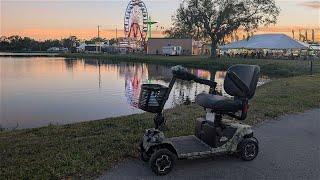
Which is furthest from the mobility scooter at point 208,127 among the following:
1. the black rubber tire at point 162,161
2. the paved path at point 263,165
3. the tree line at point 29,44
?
the tree line at point 29,44

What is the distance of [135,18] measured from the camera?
3285 inches

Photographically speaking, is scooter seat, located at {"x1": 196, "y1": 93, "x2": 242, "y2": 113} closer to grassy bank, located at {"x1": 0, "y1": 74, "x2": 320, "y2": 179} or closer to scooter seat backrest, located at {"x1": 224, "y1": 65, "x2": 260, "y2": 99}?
scooter seat backrest, located at {"x1": 224, "y1": 65, "x2": 260, "y2": 99}

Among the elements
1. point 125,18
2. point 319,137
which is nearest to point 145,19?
point 125,18

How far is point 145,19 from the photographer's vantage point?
82875mm

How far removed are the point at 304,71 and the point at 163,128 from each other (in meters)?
30.9

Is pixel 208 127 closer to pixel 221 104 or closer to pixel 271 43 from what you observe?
pixel 221 104

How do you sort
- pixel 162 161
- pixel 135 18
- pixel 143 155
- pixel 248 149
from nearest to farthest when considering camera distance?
1. pixel 162 161
2. pixel 143 155
3. pixel 248 149
4. pixel 135 18

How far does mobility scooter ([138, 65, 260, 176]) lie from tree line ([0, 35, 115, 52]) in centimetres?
14246

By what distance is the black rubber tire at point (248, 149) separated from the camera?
20.7 feet

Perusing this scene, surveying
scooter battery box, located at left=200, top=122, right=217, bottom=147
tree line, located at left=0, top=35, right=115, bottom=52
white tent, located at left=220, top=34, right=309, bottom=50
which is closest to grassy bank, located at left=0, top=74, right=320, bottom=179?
scooter battery box, located at left=200, top=122, right=217, bottom=147

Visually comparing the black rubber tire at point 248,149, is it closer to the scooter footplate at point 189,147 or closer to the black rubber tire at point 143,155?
the scooter footplate at point 189,147

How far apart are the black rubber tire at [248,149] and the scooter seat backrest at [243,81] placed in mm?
711

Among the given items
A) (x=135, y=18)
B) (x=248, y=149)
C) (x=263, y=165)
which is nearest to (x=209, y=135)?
(x=248, y=149)

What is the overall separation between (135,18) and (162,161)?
261ft
